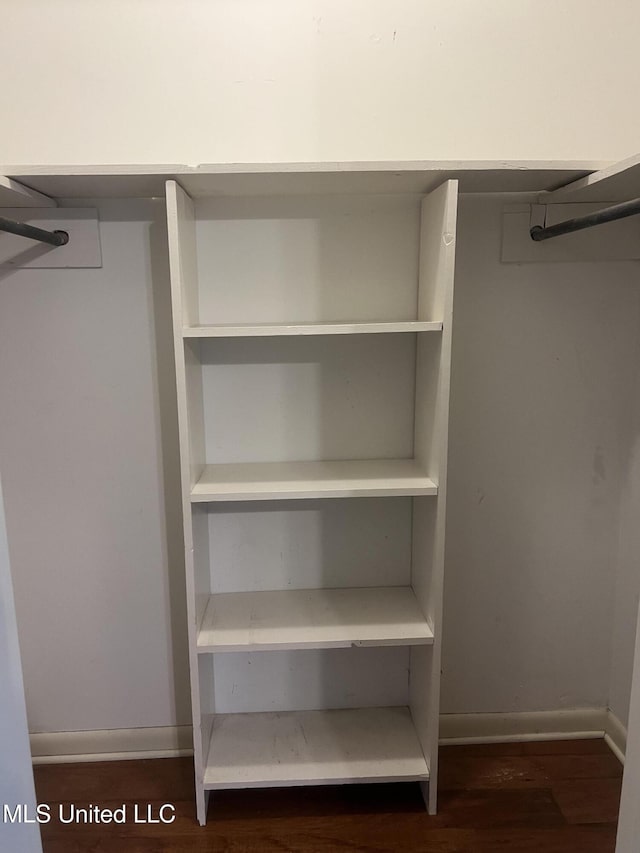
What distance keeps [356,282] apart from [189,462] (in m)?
0.67

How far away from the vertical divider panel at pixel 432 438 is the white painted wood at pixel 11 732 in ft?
3.10

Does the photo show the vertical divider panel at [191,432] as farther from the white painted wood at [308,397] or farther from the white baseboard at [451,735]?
the white baseboard at [451,735]

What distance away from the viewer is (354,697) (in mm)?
1894

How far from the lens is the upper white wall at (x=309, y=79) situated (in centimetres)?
155

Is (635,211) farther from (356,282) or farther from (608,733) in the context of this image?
(608,733)

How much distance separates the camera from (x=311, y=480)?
157 centimetres

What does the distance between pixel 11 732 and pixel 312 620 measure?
812 mm

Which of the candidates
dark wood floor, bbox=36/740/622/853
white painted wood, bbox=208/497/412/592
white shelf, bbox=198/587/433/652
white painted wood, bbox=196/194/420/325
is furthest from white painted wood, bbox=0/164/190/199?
dark wood floor, bbox=36/740/622/853

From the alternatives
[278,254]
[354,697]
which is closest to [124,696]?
[354,697]

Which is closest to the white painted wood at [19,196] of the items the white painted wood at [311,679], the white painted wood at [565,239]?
the white painted wood at [565,239]


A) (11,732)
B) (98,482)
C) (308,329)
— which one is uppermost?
(308,329)

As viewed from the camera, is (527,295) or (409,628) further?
(527,295)

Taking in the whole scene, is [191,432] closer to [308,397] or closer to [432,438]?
[308,397]

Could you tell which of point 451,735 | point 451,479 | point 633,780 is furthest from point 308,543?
point 633,780
